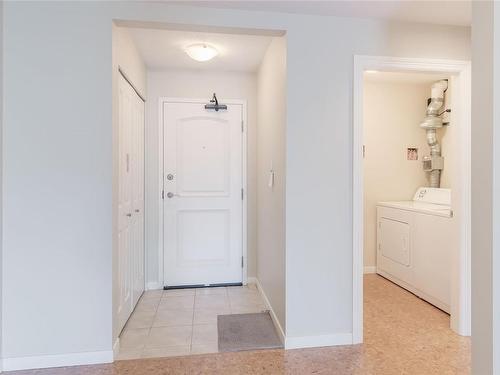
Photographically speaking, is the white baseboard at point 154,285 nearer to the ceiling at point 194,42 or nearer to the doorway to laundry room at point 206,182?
the doorway to laundry room at point 206,182

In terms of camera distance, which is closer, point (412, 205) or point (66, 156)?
point (66, 156)

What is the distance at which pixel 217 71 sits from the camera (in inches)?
136

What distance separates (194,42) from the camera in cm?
269

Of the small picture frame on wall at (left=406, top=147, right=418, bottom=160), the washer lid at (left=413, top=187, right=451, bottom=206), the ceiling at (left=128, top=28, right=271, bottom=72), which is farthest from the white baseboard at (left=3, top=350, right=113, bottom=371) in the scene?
the small picture frame on wall at (left=406, top=147, right=418, bottom=160)

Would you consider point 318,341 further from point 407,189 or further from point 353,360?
point 407,189

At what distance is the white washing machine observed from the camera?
2.82 metres

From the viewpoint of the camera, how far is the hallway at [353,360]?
196 cm

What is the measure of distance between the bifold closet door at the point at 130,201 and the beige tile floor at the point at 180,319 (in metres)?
0.14

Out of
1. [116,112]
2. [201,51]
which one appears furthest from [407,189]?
[116,112]

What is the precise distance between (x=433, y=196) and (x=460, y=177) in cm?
131

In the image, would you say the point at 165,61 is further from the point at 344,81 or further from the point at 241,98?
the point at 344,81

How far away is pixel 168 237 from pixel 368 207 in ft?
8.16

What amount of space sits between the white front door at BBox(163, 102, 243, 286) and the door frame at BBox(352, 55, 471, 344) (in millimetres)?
1573

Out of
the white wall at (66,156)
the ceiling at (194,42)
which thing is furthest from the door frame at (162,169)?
the white wall at (66,156)
